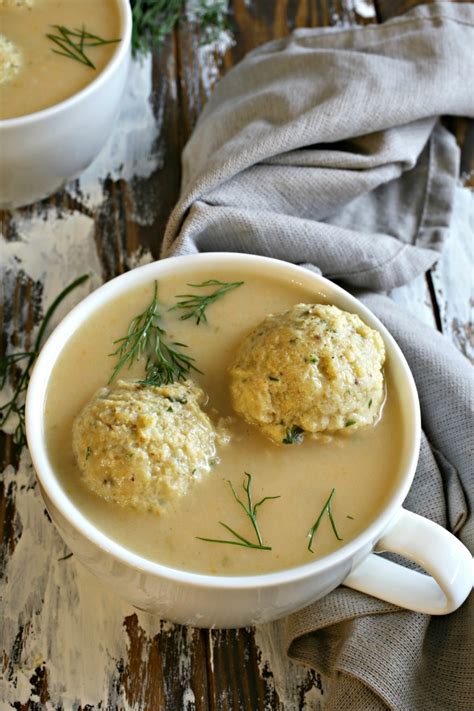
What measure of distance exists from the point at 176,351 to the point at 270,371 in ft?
0.60

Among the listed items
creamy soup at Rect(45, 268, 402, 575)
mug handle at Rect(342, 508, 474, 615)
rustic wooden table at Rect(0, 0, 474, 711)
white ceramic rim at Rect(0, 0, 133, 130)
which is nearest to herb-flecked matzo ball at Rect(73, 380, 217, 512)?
creamy soup at Rect(45, 268, 402, 575)

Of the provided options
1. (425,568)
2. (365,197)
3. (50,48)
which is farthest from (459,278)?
(50,48)

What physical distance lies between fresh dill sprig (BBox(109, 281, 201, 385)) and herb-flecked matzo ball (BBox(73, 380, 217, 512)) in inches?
3.0

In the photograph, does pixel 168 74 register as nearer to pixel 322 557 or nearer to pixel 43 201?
pixel 43 201

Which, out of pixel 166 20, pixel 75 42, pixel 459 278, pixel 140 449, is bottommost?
pixel 459 278

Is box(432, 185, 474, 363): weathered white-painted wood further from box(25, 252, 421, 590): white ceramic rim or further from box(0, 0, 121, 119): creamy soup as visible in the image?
box(0, 0, 121, 119): creamy soup

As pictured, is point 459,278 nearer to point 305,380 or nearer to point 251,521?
point 305,380

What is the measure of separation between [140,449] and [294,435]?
26cm

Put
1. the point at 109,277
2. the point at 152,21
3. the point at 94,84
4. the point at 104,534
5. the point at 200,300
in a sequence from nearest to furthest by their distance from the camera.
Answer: the point at 104,534, the point at 200,300, the point at 94,84, the point at 109,277, the point at 152,21

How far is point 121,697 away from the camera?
1.68 m

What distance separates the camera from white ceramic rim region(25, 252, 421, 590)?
1.35m

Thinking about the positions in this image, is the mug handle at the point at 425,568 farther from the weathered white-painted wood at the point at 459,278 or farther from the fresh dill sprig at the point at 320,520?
the weathered white-painted wood at the point at 459,278

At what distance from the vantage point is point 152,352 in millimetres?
1579

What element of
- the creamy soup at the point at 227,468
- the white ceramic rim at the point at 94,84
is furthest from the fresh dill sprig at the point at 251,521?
the white ceramic rim at the point at 94,84
